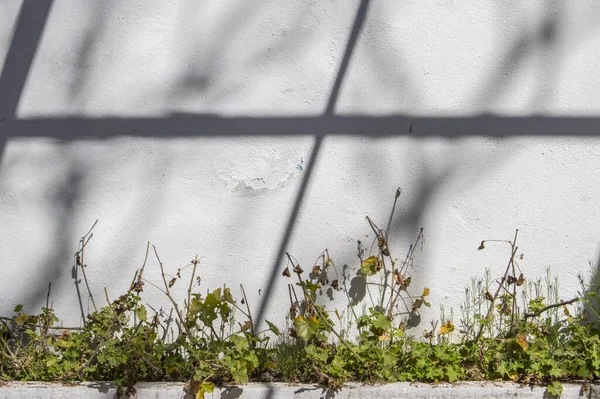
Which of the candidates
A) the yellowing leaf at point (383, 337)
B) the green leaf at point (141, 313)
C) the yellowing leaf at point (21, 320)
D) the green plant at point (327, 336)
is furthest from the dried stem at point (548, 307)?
the yellowing leaf at point (21, 320)

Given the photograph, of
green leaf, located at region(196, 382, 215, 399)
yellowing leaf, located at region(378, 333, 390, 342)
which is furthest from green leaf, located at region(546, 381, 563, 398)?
green leaf, located at region(196, 382, 215, 399)

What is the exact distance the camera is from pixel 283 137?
408 cm

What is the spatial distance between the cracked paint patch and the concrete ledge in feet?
3.64

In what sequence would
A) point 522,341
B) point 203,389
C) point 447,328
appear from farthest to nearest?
point 447,328, point 522,341, point 203,389

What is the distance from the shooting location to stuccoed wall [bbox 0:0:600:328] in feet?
13.2

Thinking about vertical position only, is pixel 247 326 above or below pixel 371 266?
below

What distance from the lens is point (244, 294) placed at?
13.5 ft

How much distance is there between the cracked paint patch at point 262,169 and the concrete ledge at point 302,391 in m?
1.11

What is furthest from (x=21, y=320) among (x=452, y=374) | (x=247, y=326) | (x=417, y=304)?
(x=452, y=374)

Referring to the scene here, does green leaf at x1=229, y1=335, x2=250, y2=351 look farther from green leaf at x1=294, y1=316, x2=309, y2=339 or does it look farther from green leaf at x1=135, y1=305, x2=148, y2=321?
green leaf at x1=135, y1=305, x2=148, y2=321

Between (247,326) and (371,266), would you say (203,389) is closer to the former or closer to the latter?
(247,326)

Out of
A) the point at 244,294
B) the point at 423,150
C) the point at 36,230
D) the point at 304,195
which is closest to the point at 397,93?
the point at 423,150

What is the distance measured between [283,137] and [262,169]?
217 millimetres

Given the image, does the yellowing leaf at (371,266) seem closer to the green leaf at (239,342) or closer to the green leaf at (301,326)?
the green leaf at (301,326)
